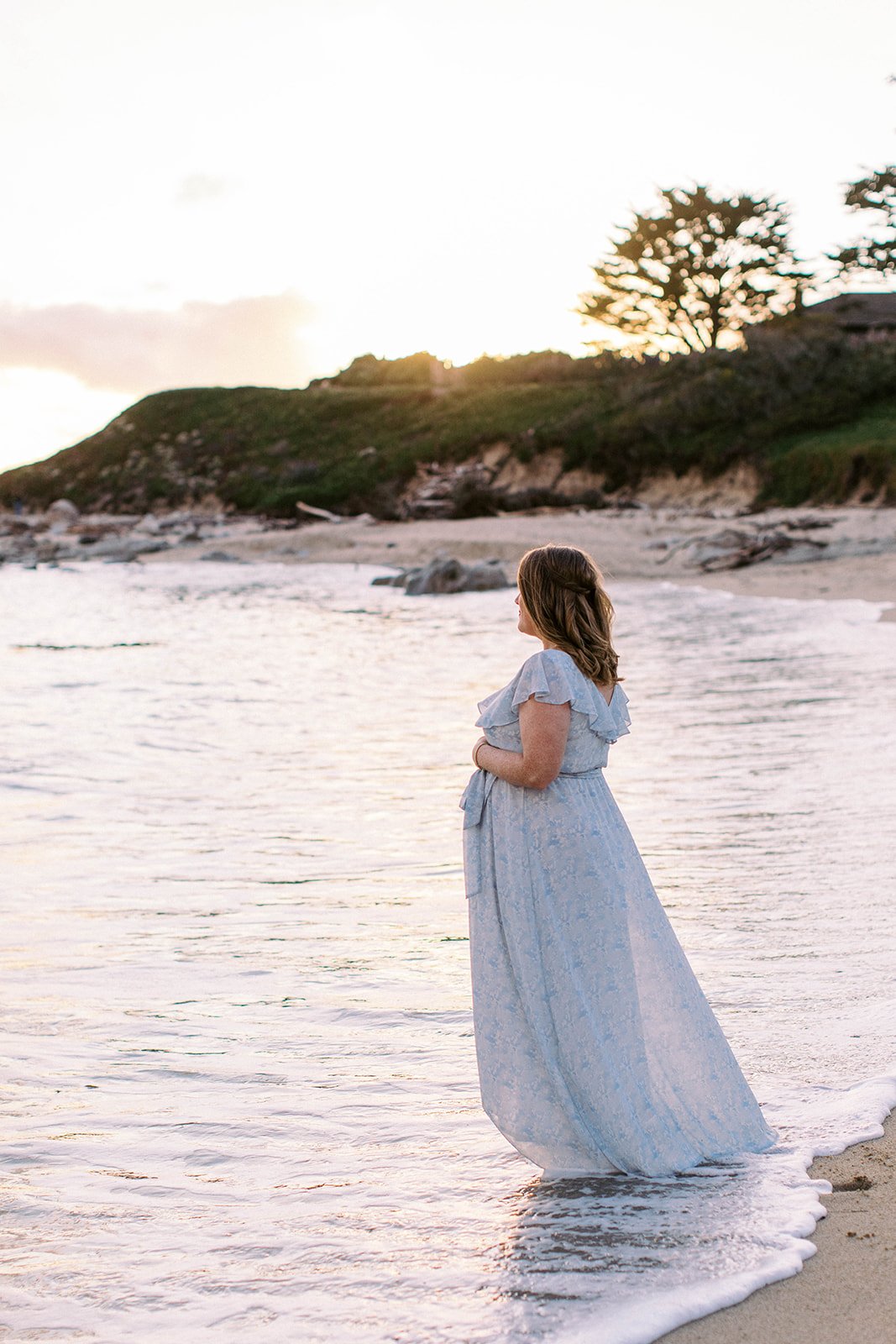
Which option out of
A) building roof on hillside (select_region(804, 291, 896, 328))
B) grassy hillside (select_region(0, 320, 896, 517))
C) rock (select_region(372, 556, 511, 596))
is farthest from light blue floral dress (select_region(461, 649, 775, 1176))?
building roof on hillside (select_region(804, 291, 896, 328))

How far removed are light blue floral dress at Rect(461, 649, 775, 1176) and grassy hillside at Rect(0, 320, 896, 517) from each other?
2667cm

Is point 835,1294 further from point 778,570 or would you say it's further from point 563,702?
point 778,570

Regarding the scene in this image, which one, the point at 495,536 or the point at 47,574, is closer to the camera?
the point at 495,536

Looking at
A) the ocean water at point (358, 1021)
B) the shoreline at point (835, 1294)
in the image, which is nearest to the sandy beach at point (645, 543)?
the ocean water at point (358, 1021)

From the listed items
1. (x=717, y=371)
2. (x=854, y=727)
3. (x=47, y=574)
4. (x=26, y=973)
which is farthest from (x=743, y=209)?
(x=26, y=973)

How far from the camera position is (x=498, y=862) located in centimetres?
301

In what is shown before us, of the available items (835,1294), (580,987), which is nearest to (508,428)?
(580,987)

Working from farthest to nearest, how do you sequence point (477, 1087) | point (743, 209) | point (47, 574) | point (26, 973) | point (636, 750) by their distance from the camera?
point (743, 209), point (47, 574), point (636, 750), point (26, 973), point (477, 1087)

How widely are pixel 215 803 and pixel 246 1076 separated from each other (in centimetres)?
365

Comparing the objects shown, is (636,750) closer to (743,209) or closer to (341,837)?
(341,837)

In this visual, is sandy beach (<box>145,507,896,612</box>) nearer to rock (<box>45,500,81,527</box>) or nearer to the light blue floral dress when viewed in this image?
the light blue floral dress

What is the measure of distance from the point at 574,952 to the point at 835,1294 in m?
0.86

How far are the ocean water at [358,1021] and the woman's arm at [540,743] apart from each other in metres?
0.93

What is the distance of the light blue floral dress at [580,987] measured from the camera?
292 centimetres
